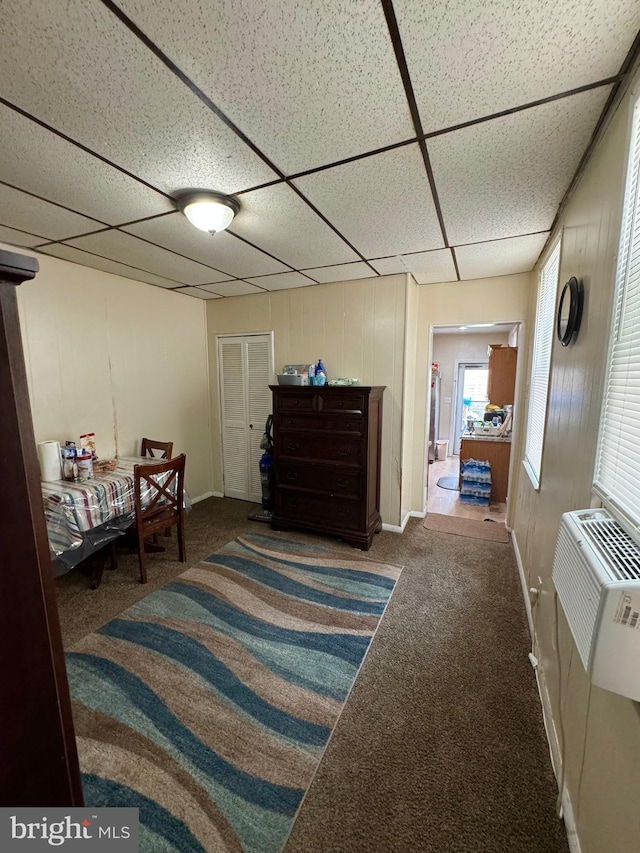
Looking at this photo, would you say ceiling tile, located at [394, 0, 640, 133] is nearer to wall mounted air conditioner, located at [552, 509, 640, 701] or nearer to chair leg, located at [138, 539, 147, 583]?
wall mounted air conditioner, located at [552, 509, 640, 701]

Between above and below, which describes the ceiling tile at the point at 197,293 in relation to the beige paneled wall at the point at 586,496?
above

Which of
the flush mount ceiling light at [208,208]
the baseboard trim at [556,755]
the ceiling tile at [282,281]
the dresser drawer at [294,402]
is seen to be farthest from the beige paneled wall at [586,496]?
the ceiling tile at [282,281]

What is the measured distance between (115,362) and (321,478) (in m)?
2.28

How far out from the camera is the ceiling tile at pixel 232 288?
3477 mm

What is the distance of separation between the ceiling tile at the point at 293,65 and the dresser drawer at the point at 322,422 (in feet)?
6.52

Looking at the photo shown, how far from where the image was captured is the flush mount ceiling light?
68.7 inches

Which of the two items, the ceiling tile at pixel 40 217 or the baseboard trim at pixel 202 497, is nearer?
the ceiling tile at pixel 40 217

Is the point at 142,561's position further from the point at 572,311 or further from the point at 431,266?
the point at 431,266

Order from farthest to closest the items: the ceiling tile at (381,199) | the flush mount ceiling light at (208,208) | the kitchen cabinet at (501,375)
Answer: the kitchen cabinet at (501,375)
the flush mount ceiling light at (208,208)
the ceiling tile at (381,199)

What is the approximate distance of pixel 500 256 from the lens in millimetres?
2662

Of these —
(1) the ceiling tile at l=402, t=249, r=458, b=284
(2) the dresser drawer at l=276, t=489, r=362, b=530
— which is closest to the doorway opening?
(1) the ceiling tile at l=402, t=249, r=458, b=284

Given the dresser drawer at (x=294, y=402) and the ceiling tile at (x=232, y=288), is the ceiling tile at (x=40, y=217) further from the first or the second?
the dresser drawer at (x=294, y=402)

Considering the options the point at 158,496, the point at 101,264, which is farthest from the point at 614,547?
the point at 101,264

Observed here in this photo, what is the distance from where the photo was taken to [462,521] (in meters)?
3.70
